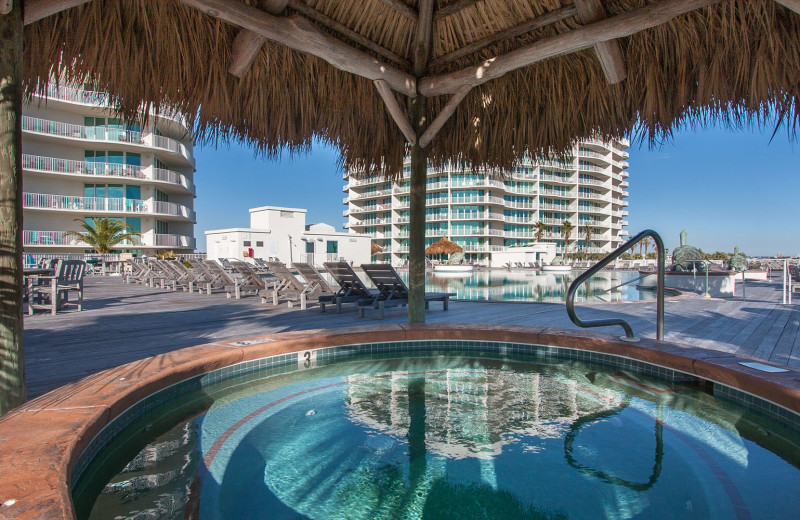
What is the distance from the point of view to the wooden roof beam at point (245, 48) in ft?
11.6

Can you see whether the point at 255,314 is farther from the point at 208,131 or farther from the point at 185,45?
the point at 185,45

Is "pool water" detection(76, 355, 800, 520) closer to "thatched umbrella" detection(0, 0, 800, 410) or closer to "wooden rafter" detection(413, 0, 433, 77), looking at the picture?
"thatched umbrella" detection(0, 0, 800, 410)

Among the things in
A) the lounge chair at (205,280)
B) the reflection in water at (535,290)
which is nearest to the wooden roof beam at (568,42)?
the reflection in water at (535,290)

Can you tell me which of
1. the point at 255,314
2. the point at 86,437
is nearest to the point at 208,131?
the point at 255,314

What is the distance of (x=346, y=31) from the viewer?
416 cm

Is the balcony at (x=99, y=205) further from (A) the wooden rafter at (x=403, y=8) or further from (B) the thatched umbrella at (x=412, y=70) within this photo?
(A) the wooden rafter at (x=403, y=8)

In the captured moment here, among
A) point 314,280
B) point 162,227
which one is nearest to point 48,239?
point 162,227

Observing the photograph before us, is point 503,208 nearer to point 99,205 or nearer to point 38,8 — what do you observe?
point 99,205

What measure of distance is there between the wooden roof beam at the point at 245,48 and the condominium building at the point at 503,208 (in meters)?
40.3

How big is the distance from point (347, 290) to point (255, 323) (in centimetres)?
189

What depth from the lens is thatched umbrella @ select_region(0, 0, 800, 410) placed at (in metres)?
3.06

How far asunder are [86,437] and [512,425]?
228cm

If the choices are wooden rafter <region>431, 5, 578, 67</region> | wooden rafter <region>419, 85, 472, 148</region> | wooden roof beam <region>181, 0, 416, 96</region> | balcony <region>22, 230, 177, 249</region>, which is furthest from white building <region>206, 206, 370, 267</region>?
wooden roof beam <region>181, 0, 416, 96</region>

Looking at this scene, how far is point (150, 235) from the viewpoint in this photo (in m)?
25.4
